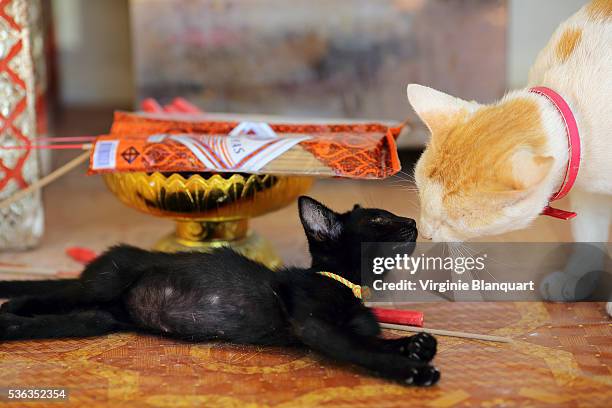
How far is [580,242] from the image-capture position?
1659mm

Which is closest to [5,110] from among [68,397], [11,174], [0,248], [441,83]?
[11,174]

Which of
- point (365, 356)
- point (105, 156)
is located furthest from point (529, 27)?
point (365, 356)

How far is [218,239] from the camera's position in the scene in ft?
5.98

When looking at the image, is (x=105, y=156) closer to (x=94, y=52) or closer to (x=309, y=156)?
(x=309, y=156)

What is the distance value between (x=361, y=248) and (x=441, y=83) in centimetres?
145

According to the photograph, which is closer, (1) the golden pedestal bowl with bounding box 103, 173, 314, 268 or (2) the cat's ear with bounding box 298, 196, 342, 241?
(2) the cat's ear with bounding box 298, 196, 342, 241

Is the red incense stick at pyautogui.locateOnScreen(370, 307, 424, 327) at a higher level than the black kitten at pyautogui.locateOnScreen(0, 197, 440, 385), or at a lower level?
lower

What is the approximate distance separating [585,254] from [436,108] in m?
0.53

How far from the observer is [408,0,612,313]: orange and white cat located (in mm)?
1229

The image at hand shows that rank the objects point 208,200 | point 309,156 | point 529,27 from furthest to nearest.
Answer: point 529,27
point 208,200
point 309,156

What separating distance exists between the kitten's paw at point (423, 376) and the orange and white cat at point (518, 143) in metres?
0.25

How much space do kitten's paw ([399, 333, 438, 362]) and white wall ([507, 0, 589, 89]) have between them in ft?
8.64

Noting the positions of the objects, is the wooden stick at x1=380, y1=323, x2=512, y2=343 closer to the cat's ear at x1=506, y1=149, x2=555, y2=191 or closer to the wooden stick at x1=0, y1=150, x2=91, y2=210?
the cat's ear at x1=506, y1=149, x2=555, y2=191

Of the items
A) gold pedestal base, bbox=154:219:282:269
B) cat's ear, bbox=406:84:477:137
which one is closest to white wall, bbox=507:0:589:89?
gold pedestal base, bbox=154:219:282:269
